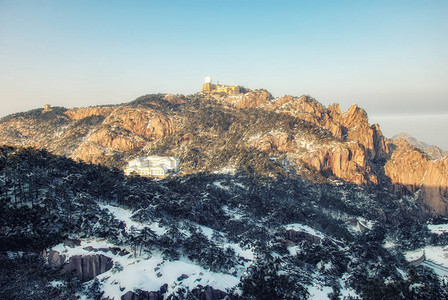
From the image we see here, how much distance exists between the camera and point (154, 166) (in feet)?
374

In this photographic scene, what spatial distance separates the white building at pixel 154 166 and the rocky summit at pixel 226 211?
50cm

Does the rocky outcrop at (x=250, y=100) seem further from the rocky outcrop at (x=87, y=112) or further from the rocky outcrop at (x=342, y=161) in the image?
the rocky outcrop at (x=87, y=112)

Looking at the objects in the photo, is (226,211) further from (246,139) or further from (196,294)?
(246,139)

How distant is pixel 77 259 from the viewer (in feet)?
133

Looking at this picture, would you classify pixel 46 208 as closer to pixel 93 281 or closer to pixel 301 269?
pixel 93 281

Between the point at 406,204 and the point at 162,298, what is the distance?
3850 inches

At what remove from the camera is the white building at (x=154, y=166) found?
11056 centimetres

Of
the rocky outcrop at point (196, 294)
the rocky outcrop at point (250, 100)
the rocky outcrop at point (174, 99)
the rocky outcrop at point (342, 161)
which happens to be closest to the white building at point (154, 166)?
the rocky outcrop at point (342, 161)

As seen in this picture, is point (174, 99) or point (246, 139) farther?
point (174, 99)

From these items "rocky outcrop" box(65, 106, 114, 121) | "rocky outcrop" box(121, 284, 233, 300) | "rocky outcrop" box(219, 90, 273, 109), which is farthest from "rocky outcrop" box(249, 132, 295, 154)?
"rocky outcrop" box(65, 106, 114, 121)

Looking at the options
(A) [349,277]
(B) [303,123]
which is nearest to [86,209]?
(A) [349,277]

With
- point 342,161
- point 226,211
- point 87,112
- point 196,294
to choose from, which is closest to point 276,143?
point 342,161

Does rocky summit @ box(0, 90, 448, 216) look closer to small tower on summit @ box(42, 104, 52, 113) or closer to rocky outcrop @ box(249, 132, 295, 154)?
rocky outcrop @ box(249, 132, 295, 154)

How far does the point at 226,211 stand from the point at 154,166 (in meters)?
50.6
